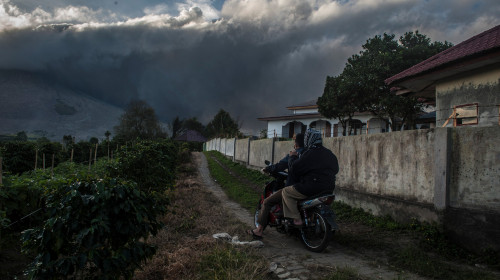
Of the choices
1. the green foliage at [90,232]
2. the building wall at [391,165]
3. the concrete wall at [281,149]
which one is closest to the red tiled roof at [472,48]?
the building wall at [391,165]

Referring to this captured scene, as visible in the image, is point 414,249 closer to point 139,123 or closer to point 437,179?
point 437,179

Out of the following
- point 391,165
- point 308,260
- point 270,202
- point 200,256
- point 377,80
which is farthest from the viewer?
point 377,80

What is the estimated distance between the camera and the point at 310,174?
4.75 m

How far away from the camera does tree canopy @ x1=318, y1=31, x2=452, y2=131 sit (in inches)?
782

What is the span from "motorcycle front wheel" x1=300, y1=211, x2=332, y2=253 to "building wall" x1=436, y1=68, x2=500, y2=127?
16.1 ft

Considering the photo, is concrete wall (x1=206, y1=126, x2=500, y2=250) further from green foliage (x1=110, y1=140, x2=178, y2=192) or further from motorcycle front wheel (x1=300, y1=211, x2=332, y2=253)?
green foliage (x1=110, y1=140, x2=178, y2=192)

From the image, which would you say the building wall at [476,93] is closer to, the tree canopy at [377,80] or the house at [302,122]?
the tree canopy at [377,80]

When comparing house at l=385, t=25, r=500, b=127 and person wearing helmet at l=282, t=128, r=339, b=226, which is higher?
house at l=385, t=25, r=500, b=127

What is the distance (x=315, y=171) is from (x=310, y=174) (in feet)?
0.29

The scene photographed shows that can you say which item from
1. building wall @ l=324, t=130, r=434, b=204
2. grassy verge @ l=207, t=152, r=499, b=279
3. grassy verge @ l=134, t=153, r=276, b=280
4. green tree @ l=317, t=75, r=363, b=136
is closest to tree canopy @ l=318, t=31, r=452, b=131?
green tree @ l=317, t=75, r=363, b=136

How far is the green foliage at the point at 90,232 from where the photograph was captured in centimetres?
235

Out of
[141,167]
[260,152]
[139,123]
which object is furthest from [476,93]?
[139,123]

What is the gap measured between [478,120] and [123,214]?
9.38 meters

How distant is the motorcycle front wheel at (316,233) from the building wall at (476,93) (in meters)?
4.92
